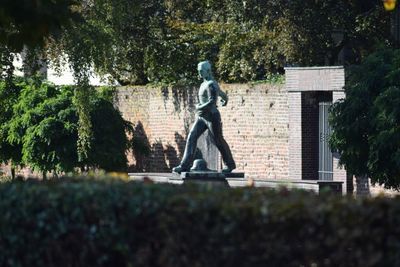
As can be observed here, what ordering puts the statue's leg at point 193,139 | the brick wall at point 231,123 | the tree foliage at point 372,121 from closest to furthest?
the tree foliage at point 372,121
the statue's leg at point 193,139
the brick wall at point 231,123

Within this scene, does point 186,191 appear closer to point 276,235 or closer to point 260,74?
point 276,235

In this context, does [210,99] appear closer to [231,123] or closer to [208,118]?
[208,118]

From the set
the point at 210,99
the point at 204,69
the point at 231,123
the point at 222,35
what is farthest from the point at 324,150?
the point at 204,69

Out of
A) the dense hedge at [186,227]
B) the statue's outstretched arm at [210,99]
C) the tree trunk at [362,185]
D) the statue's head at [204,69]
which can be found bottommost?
the dense hedge at [186,227]

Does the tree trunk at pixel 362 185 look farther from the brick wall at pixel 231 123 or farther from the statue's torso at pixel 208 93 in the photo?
the statue's torso at pixel 208 93

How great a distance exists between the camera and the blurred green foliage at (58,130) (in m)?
30.2

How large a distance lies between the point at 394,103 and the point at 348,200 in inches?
504

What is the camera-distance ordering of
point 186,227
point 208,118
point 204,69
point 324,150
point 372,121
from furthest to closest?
1. point 324,150
2. point 208,118
3. point 204,69
4. point 372,121
5. point 186,227

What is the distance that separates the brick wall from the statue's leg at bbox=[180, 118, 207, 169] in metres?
4.58

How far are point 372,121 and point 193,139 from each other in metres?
3.79

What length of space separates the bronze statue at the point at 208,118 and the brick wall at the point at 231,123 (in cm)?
456

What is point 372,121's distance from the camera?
21.9 metres

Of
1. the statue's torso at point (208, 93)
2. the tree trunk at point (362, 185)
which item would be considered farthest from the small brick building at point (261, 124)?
the statue's torso at point (208, 93)

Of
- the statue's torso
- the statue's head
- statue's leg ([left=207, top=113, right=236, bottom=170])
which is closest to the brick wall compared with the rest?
statue's leg ([left=207, top=113, right=236, bottom=170])
